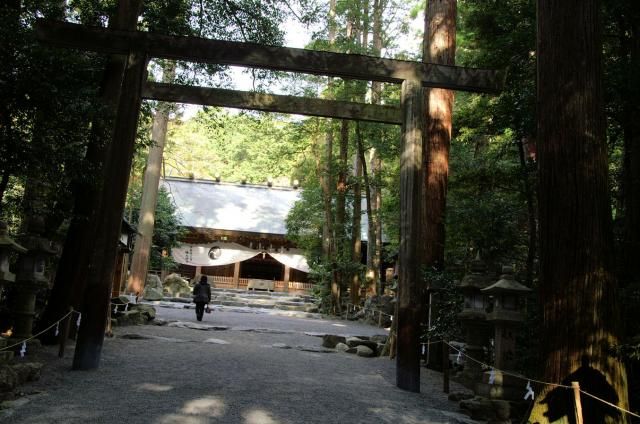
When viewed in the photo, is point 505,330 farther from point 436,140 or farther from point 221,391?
point 436,140

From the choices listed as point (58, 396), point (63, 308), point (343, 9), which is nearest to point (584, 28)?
point (58, 396)

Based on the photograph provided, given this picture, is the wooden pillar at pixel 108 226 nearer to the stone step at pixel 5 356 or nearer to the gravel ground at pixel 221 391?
the gravel ground at pixel 221 391

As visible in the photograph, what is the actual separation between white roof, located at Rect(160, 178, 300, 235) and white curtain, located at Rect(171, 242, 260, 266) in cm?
120

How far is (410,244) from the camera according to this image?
19.1 feet

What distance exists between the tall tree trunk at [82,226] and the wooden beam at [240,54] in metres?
1.49

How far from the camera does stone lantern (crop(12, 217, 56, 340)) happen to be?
6.37 m

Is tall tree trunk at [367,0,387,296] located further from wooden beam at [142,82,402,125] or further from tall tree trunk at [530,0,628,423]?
tall tree trunk at [530,0,628,423]

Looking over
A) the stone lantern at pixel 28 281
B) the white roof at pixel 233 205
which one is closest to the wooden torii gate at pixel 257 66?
the stone lantern at pixel 28 281

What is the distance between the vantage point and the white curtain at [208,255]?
85.9ft

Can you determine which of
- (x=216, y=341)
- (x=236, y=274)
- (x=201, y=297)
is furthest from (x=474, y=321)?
(x=236, y=274)

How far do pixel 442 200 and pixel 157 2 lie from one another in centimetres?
636

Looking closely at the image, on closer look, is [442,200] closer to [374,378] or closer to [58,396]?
[374,378]

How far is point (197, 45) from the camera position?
19.0 ft

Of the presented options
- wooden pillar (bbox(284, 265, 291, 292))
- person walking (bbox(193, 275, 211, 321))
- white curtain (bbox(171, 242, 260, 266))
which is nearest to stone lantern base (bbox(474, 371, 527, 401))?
person walking (bbox(193, 275, 211, 321))
